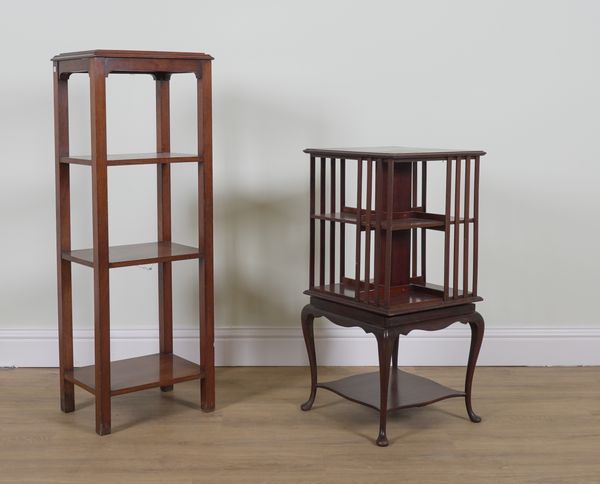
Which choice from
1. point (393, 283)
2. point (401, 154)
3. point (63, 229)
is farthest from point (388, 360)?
point (63, 229)

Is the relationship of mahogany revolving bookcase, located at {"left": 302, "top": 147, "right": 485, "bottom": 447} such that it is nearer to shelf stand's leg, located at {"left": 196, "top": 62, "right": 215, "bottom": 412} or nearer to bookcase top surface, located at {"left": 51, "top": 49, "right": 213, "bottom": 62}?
shelf stand's leg, located at {"left": 196, "top": 62, "right": 215, "bottom": 412}

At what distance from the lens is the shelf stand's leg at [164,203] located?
3406 millimetres

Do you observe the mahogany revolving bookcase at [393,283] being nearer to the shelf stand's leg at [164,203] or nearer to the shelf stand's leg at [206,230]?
the shelf stand's leg at [206,230]

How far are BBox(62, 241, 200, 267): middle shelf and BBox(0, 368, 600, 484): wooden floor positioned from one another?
0.61 m

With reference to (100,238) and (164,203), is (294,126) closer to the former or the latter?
(164,203)

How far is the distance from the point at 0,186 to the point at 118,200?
1.72 ft

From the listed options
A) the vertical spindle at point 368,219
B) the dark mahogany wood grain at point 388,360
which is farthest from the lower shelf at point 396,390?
the vertical spindle at point 368,219

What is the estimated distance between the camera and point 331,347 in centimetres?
401

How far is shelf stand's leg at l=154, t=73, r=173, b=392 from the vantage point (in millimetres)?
3406

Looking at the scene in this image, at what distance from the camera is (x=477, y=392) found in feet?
11.9

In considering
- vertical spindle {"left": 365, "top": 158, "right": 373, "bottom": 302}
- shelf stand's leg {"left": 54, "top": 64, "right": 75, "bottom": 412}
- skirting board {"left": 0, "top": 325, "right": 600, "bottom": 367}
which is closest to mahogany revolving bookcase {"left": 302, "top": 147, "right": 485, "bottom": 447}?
vertical spindle {"left": 365, "top": 158, "right": 373, "bottom": 302}

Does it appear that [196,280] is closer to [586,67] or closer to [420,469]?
[420,469]

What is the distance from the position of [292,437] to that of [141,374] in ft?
2.10

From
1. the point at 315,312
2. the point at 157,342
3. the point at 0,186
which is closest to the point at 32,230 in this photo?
the point at 0,186
